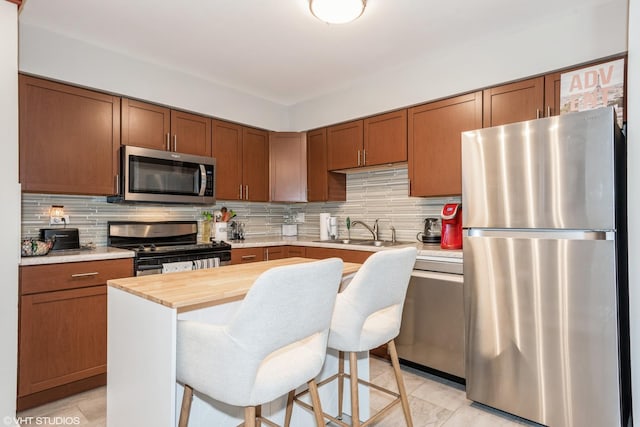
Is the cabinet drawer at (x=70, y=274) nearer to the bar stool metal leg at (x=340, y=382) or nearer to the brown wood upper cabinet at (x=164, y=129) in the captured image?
the brown wood upper cabinet at (x=164, y=129)

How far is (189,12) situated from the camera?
2.23 metres

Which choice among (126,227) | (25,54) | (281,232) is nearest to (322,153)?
(281,232)

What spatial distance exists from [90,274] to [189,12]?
5.74 ft

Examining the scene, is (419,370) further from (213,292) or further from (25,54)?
(25,54)

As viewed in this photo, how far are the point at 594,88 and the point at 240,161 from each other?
9.22ft

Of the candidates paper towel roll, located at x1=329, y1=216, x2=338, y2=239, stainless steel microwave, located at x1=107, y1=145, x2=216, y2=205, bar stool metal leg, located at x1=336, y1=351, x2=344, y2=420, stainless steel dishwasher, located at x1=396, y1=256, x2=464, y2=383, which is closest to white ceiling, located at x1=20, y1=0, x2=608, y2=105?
stainless steel microwave, located at x1=107, y1=145, x2=216, y2=205

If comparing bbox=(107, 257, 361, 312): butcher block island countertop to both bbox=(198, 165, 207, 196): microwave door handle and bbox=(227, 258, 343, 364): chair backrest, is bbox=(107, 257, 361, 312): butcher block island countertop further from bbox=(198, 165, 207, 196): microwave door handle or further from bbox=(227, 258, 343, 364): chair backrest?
bbox=(198, 165, 207, 196): microwave door handle

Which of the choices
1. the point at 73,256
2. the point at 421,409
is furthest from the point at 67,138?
the point at 421,409

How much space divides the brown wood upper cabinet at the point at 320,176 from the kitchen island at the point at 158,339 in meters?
2.06

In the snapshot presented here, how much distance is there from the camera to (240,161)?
362 centimetres

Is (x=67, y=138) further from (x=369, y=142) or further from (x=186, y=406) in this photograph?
(x=369, y=142)

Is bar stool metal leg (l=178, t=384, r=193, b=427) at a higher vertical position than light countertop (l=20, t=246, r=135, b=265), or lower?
lower

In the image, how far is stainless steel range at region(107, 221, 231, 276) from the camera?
2648 millimetres

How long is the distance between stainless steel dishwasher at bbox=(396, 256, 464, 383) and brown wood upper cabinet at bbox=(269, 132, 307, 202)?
5.53ft
